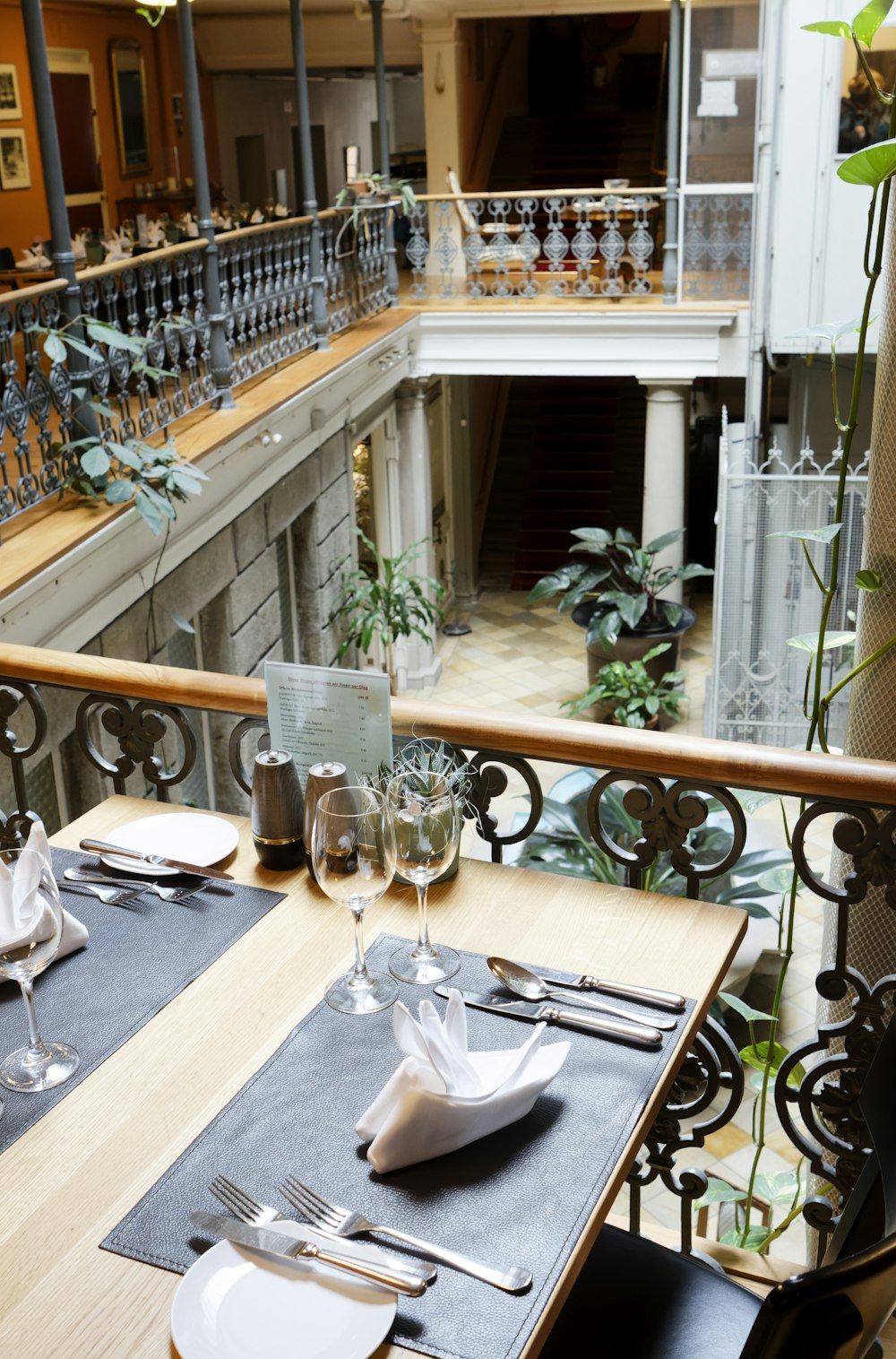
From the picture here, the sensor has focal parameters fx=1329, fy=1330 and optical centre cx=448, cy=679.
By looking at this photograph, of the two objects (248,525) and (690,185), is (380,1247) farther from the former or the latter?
(690,185)

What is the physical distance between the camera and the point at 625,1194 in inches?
175

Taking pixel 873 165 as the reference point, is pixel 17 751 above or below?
below

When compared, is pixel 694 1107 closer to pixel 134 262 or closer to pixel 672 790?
pixel 672 790

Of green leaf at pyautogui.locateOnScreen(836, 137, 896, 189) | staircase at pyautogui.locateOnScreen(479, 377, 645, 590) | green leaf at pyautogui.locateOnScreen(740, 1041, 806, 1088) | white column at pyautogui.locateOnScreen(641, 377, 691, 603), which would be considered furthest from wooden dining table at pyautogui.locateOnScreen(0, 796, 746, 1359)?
staircase at pyautogui.locateOnScreen(479, 377, 645, 590)

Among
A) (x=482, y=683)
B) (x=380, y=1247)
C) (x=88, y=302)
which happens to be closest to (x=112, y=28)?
(x=482, y=683)

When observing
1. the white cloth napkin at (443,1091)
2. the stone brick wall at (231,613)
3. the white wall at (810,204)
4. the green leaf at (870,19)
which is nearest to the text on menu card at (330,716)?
the white cloth napkin at (443,1091)

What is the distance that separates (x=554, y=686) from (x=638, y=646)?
0.90 meters

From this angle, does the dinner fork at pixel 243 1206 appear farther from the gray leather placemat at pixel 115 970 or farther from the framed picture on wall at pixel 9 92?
the framed picture on wall at pixel 9 92

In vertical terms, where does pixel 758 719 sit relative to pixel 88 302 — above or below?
below

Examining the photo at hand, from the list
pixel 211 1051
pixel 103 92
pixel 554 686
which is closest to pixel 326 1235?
pixel 211 1051

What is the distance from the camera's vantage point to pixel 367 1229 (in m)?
1.30

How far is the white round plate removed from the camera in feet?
6.50

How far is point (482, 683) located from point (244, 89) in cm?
843

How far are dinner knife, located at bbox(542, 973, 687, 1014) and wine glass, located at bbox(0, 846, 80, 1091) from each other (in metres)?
0.60
